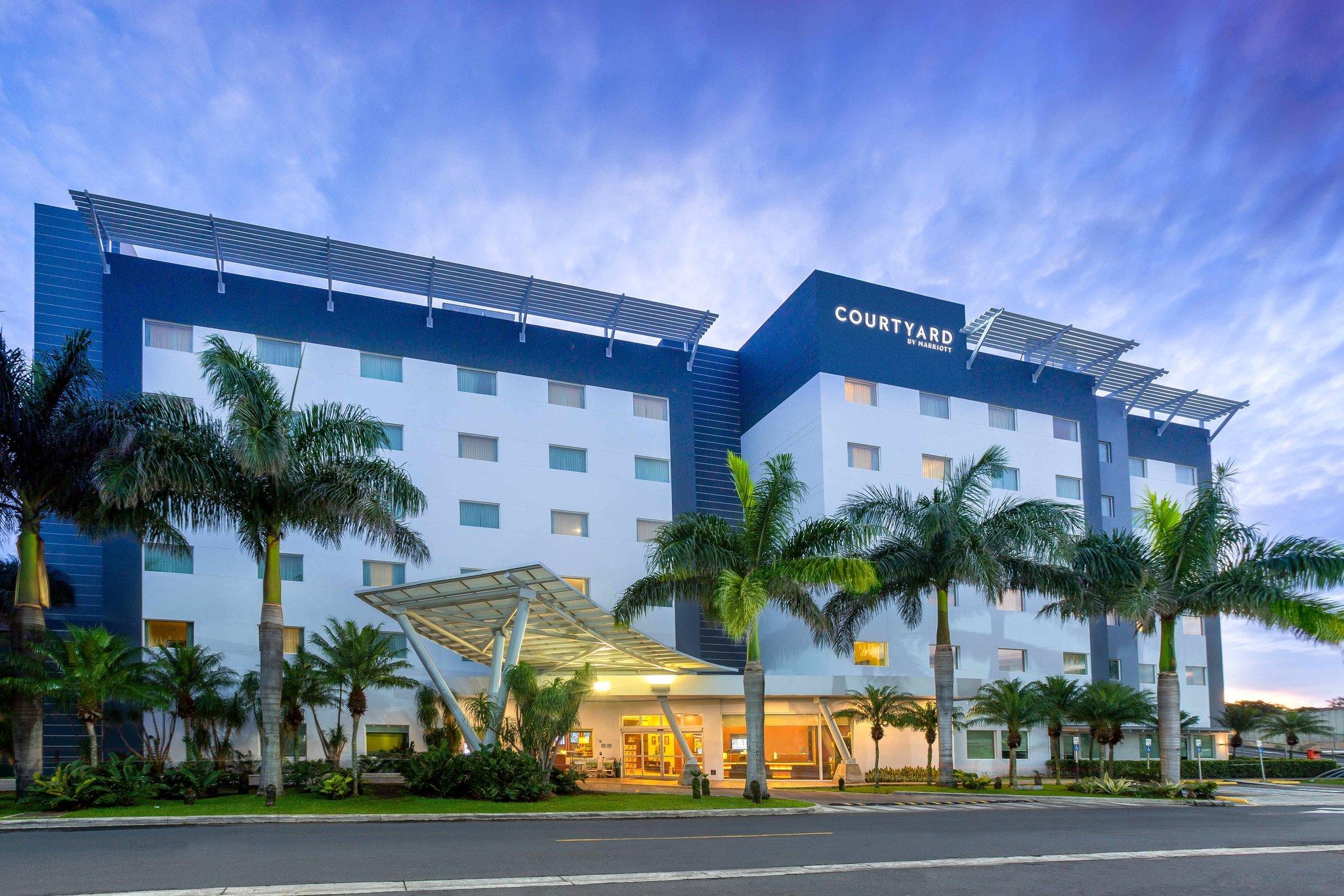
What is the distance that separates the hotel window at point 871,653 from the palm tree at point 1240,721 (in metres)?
23.0

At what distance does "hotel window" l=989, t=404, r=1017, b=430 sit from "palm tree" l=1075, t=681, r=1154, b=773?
13.5 meters

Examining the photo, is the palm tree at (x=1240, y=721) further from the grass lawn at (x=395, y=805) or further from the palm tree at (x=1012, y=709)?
the grass lawn at (x=395, y=805)

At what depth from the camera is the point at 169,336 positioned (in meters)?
36.8

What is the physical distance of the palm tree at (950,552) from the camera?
1265 inches

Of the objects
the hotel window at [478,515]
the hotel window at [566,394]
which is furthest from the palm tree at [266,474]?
the hotel window at [566,394]

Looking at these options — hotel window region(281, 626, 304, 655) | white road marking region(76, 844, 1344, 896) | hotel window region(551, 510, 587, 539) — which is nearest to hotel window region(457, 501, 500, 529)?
hotel window region(551, 510, 587, 539)

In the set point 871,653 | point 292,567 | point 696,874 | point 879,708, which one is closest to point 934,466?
point 871,653

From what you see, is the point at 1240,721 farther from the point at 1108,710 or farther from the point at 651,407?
the point at 651,407

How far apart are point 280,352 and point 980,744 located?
3286 centimetres

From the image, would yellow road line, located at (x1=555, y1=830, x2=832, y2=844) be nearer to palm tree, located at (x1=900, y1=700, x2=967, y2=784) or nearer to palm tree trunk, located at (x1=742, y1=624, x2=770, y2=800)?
palm tree trunk, located at (x1=742, y1=624, x2=770, y2=800)

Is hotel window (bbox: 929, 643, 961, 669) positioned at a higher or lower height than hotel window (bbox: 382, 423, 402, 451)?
lower

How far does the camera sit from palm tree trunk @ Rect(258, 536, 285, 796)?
2431 cm

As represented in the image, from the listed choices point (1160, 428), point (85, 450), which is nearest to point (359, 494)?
point (85, 450)

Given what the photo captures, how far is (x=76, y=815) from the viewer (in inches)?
816
